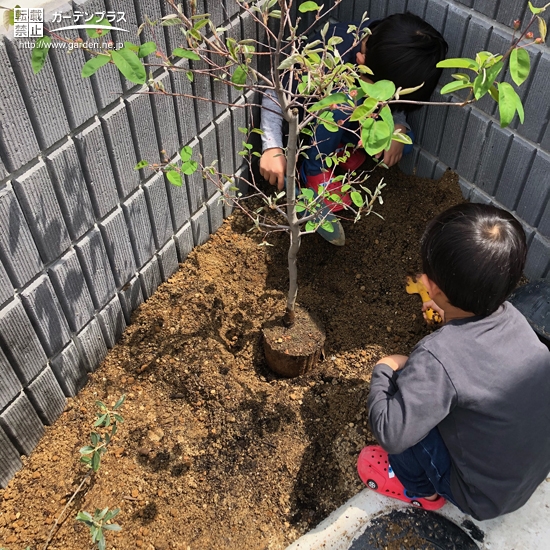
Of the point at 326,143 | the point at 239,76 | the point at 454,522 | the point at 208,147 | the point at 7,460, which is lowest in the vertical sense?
the point at 454,522

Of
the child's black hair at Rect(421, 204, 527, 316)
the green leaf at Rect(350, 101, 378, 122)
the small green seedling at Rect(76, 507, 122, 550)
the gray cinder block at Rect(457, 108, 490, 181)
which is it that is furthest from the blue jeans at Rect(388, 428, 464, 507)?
the gray cinder block at Rect(457, 108, 490, 181)

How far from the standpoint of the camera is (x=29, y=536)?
196 cm

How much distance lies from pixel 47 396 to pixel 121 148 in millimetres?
976

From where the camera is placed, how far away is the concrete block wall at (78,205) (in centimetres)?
174

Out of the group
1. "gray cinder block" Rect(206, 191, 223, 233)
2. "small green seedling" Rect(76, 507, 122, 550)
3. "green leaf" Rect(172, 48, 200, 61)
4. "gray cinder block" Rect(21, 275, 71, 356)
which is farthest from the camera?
"gray cinder block" Rect(206, 191, 223, 233)

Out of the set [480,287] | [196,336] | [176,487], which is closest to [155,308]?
[196,336]

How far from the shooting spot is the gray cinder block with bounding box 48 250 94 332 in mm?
2020

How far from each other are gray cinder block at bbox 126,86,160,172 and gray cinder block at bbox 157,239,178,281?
429 mm

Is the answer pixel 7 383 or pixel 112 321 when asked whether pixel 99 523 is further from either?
pixel 112 321

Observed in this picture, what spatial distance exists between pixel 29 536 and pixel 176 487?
515 mm

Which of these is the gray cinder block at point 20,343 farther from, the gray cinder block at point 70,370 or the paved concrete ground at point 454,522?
the paved concrete ground at point 454,522

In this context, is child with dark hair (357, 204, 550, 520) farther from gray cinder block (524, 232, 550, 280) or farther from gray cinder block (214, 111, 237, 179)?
gray cinder block (214, 111, 237, 179)

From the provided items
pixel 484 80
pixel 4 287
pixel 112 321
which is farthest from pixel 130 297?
pixel 484 80

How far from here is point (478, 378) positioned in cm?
165
